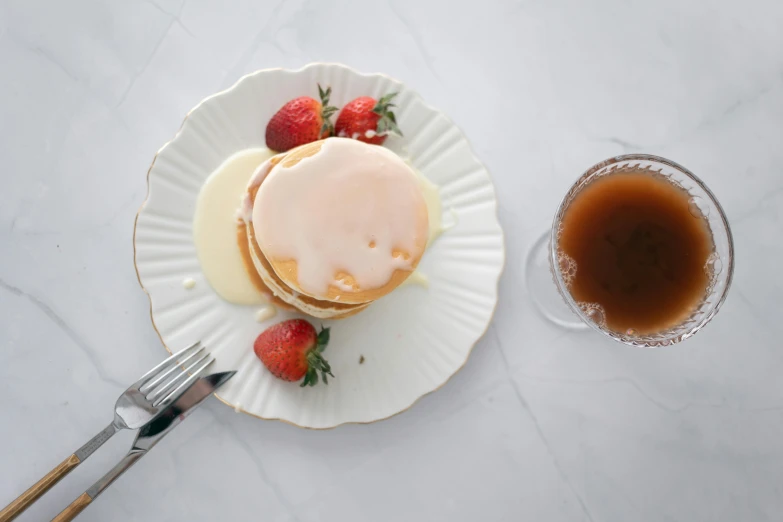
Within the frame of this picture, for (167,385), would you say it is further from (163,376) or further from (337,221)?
(337,221)

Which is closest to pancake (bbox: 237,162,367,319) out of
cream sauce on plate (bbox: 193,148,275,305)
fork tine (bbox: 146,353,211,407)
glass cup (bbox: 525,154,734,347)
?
cream sauce on plate (bbox: 193,148,275,305)

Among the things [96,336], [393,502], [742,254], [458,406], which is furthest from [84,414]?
[742,254]

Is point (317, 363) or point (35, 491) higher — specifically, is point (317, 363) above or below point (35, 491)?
below

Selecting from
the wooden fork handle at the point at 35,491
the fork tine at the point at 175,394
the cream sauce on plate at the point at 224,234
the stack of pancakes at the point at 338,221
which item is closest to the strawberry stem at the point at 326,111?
the stack of pancakes at the point at 338,221

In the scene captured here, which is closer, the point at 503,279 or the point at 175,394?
the point at 175,394

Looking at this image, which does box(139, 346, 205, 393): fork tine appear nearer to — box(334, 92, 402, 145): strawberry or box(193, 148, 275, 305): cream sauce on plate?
box(193, 148, 275, 305): cream sauce on plate

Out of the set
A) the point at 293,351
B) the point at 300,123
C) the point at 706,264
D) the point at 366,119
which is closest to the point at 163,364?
the point at 293,351
